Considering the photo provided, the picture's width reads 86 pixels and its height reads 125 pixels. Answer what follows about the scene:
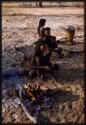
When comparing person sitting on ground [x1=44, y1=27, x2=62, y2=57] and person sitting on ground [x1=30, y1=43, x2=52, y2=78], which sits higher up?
person sitting on ground [x1=44, y1=27, x2=62, y2=57]

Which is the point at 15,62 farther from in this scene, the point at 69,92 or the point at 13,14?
the point at 13,14

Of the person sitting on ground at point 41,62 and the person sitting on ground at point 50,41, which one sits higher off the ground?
the person sitting on ground at point 50,41

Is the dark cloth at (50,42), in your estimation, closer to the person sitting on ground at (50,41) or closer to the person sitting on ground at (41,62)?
the person sitting on ground at (50,41)

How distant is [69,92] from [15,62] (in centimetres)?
224

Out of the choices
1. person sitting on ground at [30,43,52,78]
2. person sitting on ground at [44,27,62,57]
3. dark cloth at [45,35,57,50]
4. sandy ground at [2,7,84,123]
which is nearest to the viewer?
sandy ground at [2,7,84,123]

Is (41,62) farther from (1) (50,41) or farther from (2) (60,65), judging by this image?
(1) (50,41)

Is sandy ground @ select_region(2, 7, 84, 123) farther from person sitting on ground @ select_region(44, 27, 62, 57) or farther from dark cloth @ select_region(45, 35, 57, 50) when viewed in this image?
dark cloth @ select_region(45, 35, 57, 50)

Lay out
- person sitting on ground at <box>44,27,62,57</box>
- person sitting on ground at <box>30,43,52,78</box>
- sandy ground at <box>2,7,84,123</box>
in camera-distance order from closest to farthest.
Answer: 1. sandy ground at <box>2,7,84,123</box>
2. person sitting on ground at <box>30,43,52,78</box>
3. person sitting on ground at <box>44,27,62,57</box>

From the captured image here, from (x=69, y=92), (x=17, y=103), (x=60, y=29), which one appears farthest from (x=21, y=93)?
(x=60, y=29)

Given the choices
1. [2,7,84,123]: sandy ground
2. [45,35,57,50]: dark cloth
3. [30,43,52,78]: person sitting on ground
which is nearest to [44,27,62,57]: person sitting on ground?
[45,35,57,50]: dark cloth

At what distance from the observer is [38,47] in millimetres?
7117

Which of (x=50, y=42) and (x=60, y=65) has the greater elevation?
(x=50, y=42)

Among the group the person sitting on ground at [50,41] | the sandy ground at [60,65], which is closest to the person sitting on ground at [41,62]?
the sandy ground at [60,65]

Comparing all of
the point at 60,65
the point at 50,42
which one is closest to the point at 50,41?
the point at 50,42
